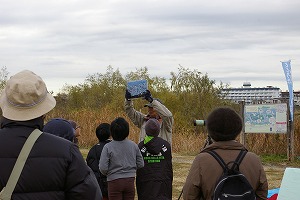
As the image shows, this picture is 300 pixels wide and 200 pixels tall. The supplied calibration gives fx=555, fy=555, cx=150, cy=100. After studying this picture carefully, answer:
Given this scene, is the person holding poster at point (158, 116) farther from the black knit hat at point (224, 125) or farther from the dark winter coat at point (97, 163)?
the black knit hat at point (224, 125)

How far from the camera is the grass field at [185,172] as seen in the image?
11.8 meters

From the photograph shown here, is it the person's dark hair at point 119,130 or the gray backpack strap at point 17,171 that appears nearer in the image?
the gray backpack strap at point 17,171

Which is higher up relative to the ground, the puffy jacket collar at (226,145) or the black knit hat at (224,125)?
the black knit hat at (224,125)

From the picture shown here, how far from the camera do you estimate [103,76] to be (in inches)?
1629

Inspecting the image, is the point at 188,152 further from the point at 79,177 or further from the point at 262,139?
the point at 79,177

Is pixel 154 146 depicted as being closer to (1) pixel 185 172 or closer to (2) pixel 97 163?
(2) pixel 97 163

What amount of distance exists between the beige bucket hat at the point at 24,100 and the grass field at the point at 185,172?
7394 mm

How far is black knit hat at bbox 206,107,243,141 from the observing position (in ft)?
12.8

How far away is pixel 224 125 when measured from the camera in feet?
12.8

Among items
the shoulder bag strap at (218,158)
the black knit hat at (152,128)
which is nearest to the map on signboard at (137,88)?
the black knit hat at (152,128)

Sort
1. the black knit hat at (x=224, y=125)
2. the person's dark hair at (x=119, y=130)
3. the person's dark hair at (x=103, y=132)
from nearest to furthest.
Answer: the black knit hat at (x=224, y=125) → the person's dark hair at (x=119, y=130) → the person's dark hair at (x=103, y=132)

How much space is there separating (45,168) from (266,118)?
13805 mm

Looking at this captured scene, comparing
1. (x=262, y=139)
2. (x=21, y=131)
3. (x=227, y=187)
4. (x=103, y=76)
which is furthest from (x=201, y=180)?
(x=103, y=76)

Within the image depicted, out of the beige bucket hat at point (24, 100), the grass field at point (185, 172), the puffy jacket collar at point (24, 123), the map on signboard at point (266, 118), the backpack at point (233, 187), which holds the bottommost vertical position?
the grass field at point (185, 172)
